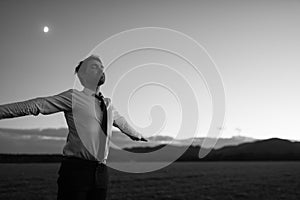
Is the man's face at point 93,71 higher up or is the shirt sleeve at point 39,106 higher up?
the man's face at point 93,71

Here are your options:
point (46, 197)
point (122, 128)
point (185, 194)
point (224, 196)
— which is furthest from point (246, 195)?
point (122, 128)

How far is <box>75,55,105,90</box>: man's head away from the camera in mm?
2279

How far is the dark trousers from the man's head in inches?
18.9

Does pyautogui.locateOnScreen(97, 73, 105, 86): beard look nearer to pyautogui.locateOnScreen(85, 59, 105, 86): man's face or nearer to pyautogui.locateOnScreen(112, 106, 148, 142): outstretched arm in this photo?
pyautogui.locateOnScreen(85, 59, 105, 86): man's face

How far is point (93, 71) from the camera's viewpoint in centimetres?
228

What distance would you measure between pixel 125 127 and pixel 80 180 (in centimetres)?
56

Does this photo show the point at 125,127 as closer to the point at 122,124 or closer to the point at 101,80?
the point at 122,124

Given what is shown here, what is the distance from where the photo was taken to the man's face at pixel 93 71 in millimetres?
2275

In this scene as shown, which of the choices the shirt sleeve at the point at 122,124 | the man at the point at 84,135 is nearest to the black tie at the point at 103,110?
the man at the point at 84,135

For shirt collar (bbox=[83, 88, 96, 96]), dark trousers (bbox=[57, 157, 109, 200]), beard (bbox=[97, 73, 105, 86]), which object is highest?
beard (bbox=[97, 73, 105, 86])

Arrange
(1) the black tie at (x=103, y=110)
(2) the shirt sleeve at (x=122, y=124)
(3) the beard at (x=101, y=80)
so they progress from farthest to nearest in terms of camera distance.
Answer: (2) the shirt sleeve at (x=122, y=124)
(3) the beard at (x=101, y=80)
(1) the black tie at (x=103, y=110)

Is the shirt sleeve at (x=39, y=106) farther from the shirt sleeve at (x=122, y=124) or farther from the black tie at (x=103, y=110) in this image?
the shirt sleeve at (x=122, y=124)

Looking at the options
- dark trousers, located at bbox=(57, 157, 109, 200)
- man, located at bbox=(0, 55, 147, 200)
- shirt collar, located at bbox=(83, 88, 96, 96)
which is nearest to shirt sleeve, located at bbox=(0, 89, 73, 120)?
man, located at bbox=(0, 55, 147, 200)

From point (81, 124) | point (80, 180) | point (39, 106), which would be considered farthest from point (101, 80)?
point (80, 180)
